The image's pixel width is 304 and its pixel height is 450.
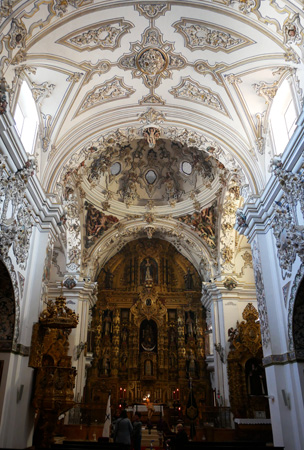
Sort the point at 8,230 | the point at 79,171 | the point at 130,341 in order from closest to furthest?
1. the point at 8,230
2. the point at 79,171
3. the point at 130,341

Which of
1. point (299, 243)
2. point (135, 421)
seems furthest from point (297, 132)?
point (135, 421)

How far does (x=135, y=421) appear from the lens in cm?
948

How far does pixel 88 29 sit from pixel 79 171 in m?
6.10

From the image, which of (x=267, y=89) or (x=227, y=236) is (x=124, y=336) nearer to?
(x=227, y=236)

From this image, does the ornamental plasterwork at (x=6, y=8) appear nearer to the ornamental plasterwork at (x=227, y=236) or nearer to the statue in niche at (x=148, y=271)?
the ornamental plasterwork at (x=227, y=236)

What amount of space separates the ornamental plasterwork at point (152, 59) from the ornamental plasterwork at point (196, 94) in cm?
61

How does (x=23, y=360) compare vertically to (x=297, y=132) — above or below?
below

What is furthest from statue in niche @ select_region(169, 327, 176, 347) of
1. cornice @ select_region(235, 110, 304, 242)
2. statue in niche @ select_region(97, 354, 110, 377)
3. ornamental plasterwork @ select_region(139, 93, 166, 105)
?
ornamental plasterwork @ select_region(139, 93, 166, 105)

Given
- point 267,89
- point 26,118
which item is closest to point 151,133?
point 267,89

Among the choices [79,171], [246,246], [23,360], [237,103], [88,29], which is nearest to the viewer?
[23,360]

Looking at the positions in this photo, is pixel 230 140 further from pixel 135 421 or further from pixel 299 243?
pixel 135 421

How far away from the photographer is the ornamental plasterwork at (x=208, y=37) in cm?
1068

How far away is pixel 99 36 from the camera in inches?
432

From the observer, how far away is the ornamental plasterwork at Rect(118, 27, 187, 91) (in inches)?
443
